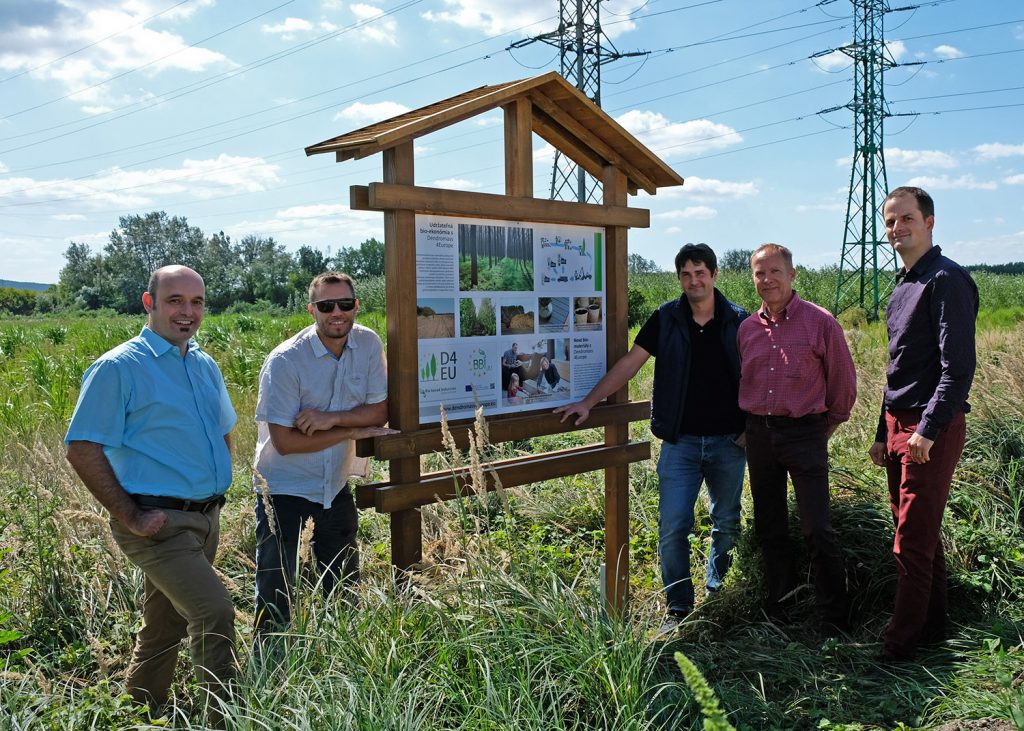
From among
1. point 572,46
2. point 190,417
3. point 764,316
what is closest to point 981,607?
point 764,316

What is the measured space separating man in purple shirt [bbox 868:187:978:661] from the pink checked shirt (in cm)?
39

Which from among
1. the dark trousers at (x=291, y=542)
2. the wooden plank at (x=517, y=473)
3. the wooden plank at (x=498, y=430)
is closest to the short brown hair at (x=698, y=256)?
the wooden plank at (x=498, y=430)

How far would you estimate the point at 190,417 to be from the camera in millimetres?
3855

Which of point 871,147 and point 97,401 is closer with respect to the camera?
point 97,401

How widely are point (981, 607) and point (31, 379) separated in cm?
1253

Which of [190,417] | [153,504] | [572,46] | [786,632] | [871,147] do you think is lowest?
[786,632]

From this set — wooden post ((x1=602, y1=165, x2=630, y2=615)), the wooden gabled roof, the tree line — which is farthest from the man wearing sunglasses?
the tree line

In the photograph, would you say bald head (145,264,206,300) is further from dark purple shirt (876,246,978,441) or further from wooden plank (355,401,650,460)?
dark purple shirt (876,246,978,441)

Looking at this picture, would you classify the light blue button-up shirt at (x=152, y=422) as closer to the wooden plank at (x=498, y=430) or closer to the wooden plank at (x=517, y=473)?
the wooden plank at (x=498, y=430)

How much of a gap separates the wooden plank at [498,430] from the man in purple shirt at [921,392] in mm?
1713

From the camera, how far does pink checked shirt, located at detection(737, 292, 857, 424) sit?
187 inches

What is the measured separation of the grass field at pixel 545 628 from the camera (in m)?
2.89

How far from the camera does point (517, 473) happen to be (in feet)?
16.1

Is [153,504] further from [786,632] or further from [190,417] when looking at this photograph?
[786,632]
